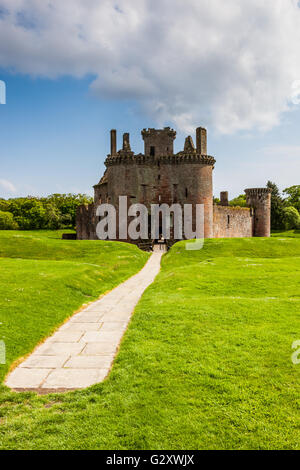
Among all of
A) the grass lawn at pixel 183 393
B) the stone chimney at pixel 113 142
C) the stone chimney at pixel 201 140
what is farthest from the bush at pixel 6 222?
the grass lawn at pixel 183 393

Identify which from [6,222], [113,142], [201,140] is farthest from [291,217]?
[6,222]

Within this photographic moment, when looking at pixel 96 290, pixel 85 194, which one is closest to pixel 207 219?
pixel 96 290

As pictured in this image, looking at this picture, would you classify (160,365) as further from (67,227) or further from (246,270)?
(67,227)

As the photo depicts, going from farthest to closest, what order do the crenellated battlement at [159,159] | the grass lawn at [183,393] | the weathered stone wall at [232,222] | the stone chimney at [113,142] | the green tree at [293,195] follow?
the green tree at [293,195], the weathered stone wall at [232,222], the stone chimney at [113,142], the crenellated battlement at [159,159], the grass lawn at [183,393]

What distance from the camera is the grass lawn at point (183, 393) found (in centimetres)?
560

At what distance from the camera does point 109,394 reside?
6.90 m

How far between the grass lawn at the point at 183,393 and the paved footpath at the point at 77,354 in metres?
0.43

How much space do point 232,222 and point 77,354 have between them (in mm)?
58201

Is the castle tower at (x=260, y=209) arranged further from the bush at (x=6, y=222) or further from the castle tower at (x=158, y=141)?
the bush at (x=6, y=222)

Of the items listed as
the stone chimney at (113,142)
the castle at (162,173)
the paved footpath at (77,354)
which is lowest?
the paved footpath at (77,354)

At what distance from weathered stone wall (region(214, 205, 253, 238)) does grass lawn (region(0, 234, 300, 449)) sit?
155 feet

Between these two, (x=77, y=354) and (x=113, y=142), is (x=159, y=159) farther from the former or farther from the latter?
(x=77, y=354)

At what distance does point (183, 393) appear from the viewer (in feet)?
22.2
